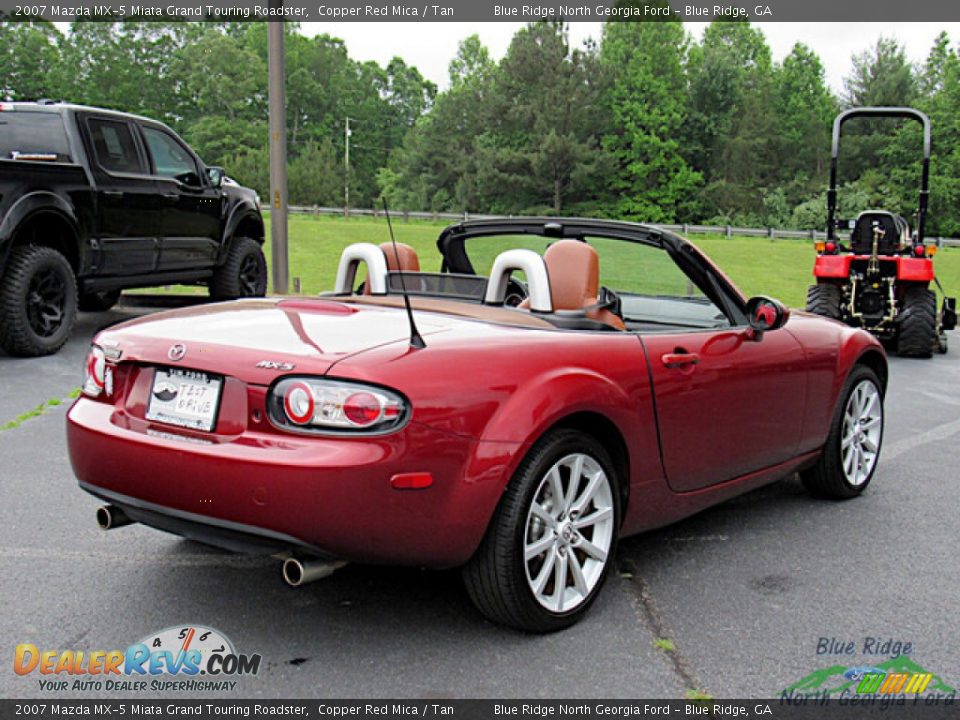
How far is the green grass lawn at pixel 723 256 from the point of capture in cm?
2133

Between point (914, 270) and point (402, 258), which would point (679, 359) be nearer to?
point (402, 258)

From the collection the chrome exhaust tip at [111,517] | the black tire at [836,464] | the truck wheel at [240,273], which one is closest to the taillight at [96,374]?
the chrome exhaust tip at [111,517]

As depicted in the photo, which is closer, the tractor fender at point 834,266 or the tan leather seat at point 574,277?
the tan leather seat at point 574,277

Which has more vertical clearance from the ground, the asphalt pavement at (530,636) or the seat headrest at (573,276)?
the seat headrest at (573,276)

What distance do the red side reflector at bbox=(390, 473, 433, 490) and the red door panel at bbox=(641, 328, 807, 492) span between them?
3.88 ft

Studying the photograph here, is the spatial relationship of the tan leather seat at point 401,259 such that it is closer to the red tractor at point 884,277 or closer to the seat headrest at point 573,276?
the seat headrest at point 573,276

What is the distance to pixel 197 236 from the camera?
36.9ft

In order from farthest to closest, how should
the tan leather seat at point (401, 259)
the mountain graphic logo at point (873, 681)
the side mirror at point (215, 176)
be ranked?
1. the side mirror at point (215, 176)
2. the tan leather seat at point (401, 259)
3. the mountain graphic logo at point (873, 681)

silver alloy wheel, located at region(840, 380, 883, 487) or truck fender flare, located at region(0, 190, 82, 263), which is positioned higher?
truck fender flare, located at region(0, 190, 82, 263)

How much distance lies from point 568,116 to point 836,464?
62.1 meters

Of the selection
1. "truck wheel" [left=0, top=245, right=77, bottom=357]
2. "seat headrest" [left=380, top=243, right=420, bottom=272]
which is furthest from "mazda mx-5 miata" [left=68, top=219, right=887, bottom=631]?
"truck wheel" [left=0, top=245, right=77, bottom=357]

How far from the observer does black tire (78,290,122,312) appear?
38.7ft

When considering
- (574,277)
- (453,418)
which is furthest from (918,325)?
(453,418)

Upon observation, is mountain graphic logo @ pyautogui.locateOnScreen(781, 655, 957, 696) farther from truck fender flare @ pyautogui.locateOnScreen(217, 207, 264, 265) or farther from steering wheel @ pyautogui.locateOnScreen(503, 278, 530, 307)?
truck fender flare @ pyautogui.locateOnScreen(217, 207, 264, 265)
